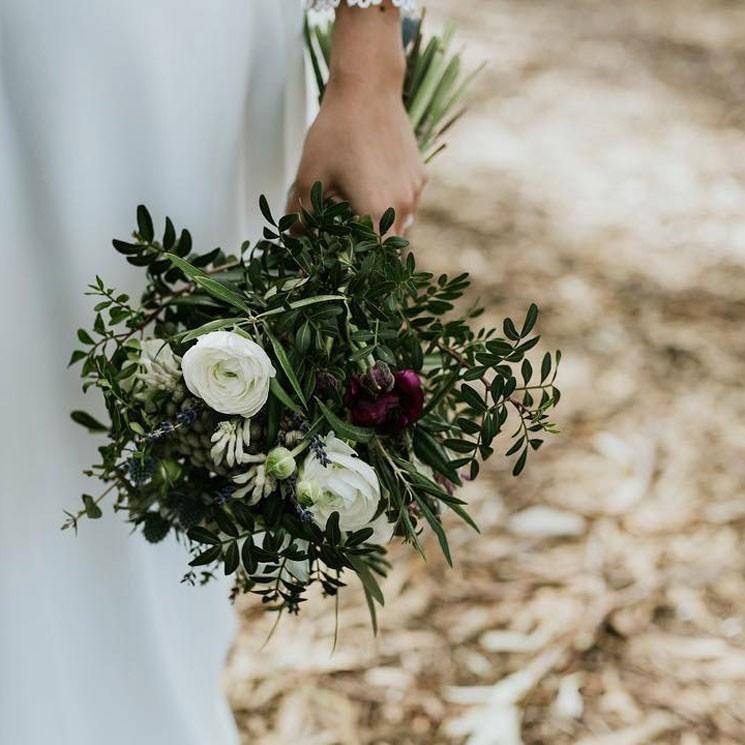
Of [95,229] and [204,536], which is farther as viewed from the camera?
[95,229]

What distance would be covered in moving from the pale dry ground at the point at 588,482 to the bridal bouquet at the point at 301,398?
0.76 metres

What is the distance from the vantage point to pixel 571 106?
3.10m

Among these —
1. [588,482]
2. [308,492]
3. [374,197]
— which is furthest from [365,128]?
[588,482]

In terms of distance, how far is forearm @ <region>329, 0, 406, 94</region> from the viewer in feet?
3.17

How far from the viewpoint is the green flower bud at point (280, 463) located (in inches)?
30.3

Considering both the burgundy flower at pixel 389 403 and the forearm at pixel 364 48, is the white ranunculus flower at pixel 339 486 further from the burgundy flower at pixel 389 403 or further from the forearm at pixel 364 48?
the forearm at pixel 364 48

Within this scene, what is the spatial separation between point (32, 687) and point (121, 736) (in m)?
0.16

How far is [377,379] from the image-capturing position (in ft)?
2.67

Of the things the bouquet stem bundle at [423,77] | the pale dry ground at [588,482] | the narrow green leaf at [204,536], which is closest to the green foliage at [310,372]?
the narrow green leaf at [204,536]

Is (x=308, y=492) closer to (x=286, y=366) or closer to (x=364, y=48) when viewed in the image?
(x=286, y=366)

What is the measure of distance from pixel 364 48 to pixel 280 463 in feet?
1.43

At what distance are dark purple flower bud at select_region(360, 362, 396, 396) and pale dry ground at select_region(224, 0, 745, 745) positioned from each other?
85cm

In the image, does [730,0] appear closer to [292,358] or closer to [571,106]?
[571,106]

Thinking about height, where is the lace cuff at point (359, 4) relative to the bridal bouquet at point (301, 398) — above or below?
above
